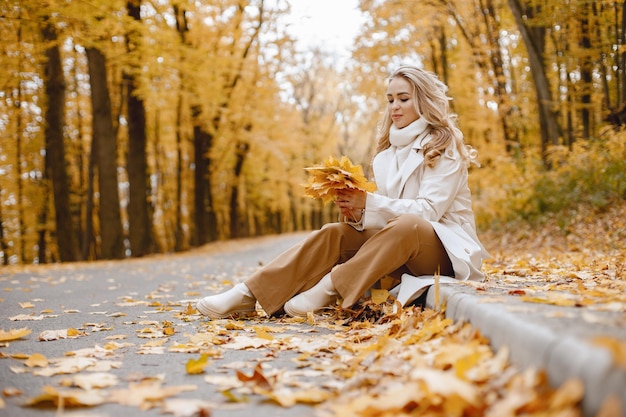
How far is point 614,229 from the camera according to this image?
7.88 m

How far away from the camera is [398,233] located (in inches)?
138

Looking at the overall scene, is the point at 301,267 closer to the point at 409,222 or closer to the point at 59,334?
the point at 409,222

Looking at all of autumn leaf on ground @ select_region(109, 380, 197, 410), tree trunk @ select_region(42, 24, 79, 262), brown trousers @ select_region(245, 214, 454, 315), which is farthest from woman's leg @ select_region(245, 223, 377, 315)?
tree trunk @ select_region(42, 24, 79, 262)

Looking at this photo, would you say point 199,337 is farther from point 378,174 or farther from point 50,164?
point 50,164

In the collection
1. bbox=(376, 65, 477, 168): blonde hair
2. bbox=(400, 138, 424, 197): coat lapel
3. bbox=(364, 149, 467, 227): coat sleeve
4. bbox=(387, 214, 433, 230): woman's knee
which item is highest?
bbox=(376, 65, 477, 168): blonde hair

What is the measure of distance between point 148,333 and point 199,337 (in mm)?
451

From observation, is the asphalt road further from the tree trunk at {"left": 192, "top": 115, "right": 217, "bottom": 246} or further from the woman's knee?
the tree trunk at {"left": 192, "top": 115, "right": 217, "bottom": 246}

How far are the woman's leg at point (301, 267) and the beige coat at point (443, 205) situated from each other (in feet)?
0.71

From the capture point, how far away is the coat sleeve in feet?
12.2

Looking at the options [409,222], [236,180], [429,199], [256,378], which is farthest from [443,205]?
[236,180]

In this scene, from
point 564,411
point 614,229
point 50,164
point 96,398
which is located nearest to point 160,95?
point 50,164

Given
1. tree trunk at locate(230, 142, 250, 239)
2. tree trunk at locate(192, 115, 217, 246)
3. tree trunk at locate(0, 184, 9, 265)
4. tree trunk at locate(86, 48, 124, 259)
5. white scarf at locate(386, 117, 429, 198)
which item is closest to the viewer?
white scarf at locate(386, 117, 429, 198)

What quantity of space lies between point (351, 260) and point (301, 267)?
38 cm

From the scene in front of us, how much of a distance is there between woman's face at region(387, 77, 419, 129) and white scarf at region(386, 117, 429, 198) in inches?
2.8
